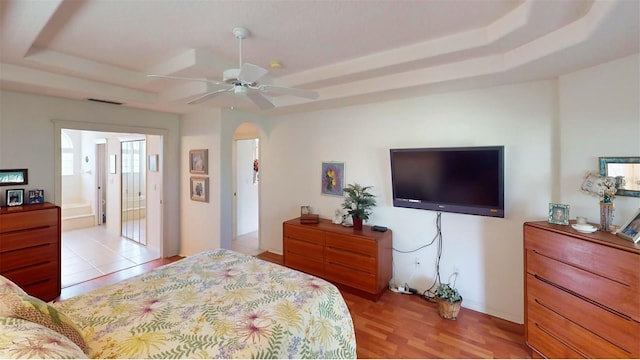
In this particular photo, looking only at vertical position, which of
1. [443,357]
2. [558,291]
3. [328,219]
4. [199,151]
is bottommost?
[443,357]

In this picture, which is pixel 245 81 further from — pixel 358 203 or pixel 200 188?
pixel 200 188

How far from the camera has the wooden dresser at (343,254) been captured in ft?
10.00

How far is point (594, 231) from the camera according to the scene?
6.36ft

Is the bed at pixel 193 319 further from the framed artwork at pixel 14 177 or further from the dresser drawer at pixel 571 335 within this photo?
the framed artwork at pixel 14 177

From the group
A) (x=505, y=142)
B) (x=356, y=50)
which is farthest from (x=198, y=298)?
(x=505, y=142)

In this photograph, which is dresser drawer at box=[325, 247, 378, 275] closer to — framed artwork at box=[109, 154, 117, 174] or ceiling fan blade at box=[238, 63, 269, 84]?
ceiling fan blade at box=[238, 63, 269, 84]

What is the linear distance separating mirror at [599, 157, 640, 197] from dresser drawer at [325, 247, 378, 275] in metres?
2.01

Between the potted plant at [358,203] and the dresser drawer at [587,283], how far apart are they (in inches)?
63.1

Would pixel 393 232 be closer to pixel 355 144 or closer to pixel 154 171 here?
pixel 355 144

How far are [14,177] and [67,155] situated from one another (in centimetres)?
456

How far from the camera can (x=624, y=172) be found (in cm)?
197

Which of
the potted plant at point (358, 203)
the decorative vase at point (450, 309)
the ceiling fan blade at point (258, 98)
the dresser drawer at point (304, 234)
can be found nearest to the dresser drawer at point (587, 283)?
the decorative vase at point (450, 309)

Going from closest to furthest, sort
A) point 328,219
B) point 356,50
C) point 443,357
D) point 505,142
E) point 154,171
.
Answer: point 443,357 < point 356,50 < point 505,142 < point 328,219 < point 154,171

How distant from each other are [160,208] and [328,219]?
2708 mm
